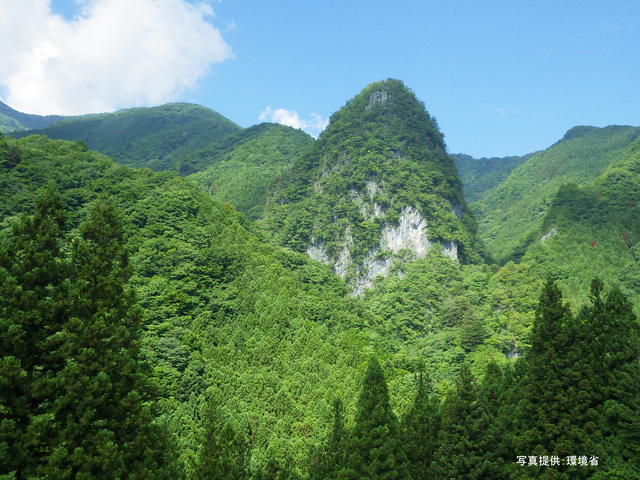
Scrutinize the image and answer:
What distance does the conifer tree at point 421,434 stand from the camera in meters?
23.5

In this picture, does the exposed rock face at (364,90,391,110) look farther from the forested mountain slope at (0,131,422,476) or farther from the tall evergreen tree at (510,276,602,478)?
the tall evergreen tree at (510,276,602,478)

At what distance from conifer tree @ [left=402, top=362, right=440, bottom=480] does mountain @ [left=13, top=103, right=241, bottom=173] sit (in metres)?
104

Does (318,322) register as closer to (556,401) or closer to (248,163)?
(556,401)

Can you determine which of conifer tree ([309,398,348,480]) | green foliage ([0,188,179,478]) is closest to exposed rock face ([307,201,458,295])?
conifer tree ([309,398,348,480])

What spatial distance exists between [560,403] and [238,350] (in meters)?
20.0

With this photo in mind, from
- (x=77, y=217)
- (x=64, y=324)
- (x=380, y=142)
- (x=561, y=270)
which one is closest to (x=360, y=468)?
(x=64, y=324)

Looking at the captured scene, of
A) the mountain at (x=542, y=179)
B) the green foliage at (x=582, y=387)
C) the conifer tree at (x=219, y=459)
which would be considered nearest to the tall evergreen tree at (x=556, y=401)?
the green foliage at (x=582, y=387)

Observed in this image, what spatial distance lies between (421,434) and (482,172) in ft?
539

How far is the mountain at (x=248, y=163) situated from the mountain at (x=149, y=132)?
10.4m

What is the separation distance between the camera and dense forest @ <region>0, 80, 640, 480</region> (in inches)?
501

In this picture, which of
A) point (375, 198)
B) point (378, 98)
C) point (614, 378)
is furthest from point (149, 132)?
point (614, 378)

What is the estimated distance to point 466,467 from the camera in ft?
72.1

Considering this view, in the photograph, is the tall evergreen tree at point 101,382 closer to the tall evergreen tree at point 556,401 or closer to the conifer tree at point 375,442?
the conifer tree at point 375,442

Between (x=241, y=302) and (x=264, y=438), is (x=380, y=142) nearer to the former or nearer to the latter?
(x=241, y=302)
